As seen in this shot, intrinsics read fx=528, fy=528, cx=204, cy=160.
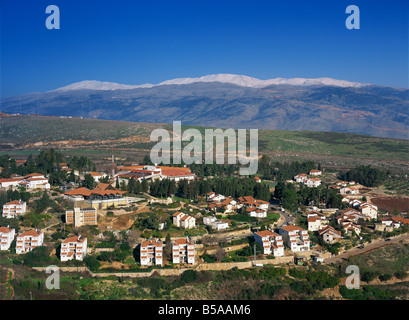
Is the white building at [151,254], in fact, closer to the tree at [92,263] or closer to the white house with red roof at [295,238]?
the tree at [92,263]

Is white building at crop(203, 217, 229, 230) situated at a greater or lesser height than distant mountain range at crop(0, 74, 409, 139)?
lesser

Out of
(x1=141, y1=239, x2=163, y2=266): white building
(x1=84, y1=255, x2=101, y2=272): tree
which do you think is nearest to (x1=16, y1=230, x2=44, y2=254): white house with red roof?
(x1=84, y1=255, x2=101, y2=272): tree

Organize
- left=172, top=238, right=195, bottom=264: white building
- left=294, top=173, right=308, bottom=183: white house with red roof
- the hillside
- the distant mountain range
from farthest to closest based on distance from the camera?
1. the distant mountain range
2. the hillside
3. left=294, top=173, right=308, bottom=183: white house with red roof
4. left=172, top=238, right=195, bottom=264: white building

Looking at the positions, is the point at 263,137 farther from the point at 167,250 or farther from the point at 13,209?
the point at 167,250

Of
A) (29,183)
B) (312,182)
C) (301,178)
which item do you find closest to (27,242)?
(29,183)

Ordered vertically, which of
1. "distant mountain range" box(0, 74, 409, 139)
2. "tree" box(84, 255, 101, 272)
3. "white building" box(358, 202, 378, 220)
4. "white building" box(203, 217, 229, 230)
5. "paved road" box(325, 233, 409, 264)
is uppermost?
"distant mountain range" box(0, 74, 409, 139)

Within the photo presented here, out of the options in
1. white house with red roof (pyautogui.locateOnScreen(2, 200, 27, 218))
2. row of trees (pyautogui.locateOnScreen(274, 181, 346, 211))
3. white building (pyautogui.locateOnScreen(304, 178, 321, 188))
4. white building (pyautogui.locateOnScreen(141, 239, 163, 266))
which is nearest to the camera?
white building (pyautogui.locateOnScreen(141, 239, 163, 266))

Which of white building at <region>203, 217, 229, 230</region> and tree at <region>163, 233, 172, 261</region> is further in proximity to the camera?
white building at <region>203, 217, 229, 230</region>

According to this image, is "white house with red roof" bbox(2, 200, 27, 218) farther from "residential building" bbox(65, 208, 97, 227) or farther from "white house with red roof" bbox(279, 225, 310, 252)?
"white house with red roof" bbox(279, 225, 310, 252)
